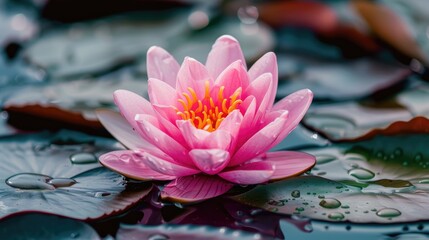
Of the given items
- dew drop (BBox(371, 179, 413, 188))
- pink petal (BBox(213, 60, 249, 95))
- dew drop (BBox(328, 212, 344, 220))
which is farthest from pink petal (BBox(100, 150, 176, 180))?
dew drop (BBox(371, 179, 413, 188))

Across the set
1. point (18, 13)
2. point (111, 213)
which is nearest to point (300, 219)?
point (111, 213)

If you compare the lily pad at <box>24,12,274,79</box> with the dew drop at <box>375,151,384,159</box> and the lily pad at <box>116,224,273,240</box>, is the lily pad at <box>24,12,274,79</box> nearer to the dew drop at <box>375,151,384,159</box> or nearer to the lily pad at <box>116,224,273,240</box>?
the dew drop at <box>375,151,384,159</box>

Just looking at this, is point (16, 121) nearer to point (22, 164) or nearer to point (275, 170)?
point (22, 164)

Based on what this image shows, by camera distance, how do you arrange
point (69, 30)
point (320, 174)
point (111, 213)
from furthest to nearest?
point (69, 30), point (320, 174), point (111, 213)

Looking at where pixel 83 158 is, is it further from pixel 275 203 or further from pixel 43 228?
pixel 275 203

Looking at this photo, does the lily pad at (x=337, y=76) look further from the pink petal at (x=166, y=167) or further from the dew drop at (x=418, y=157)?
the pink petal at (x=166, y=167)

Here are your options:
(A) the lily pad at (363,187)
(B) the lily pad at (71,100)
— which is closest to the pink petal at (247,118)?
(A) the lily pad at (363,187)

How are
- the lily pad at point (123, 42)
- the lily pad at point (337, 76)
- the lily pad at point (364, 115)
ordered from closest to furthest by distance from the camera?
the lily pad at point (364, 115)
the lily pad at point (337, 76)
the lily pad at point (123, 42)
